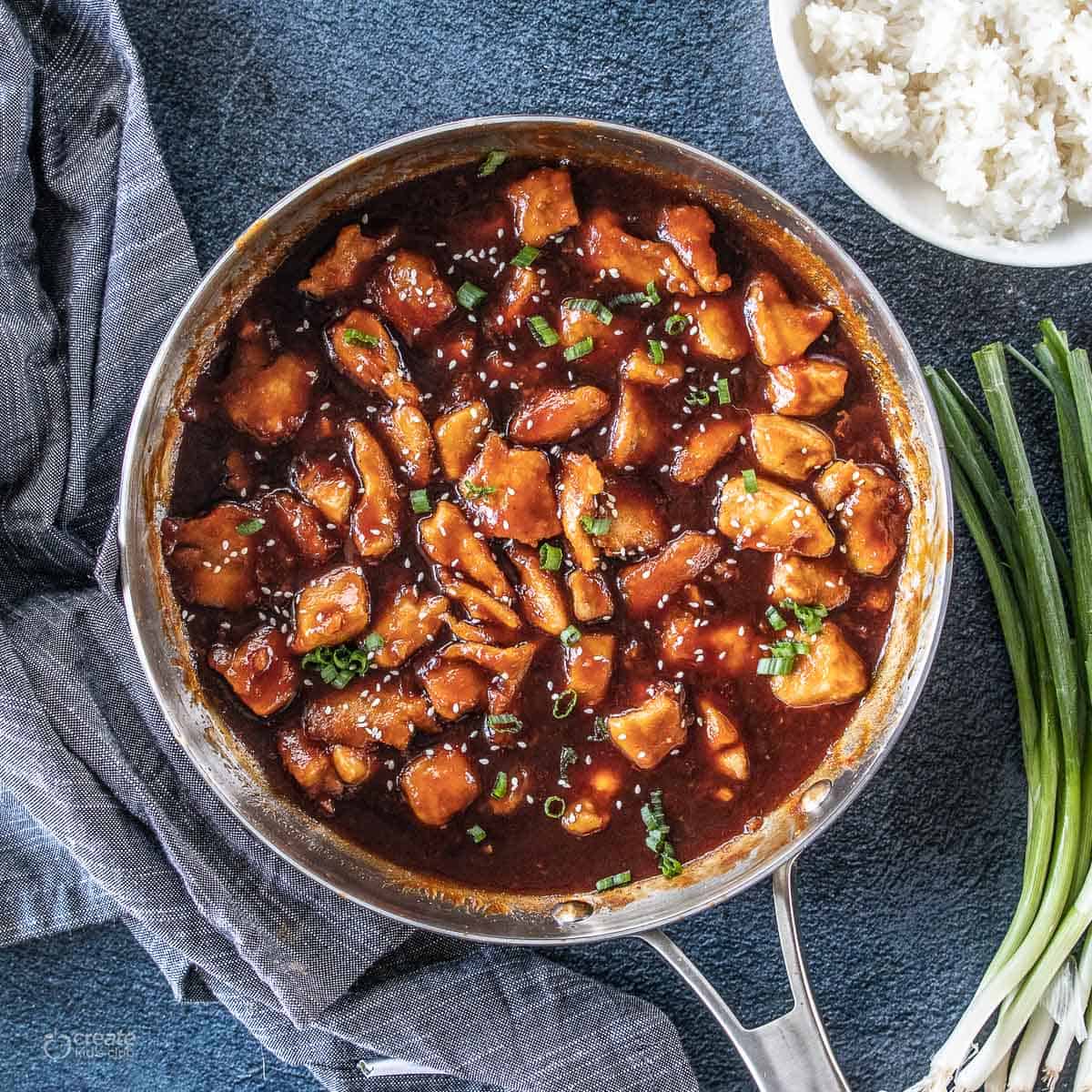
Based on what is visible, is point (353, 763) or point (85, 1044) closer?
point (353, 763)

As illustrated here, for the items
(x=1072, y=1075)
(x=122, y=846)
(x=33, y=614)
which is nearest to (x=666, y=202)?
(x=33, y=614)

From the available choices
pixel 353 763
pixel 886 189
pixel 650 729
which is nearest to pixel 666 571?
pixel 650 729

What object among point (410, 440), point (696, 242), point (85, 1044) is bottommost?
point (85, 1044)

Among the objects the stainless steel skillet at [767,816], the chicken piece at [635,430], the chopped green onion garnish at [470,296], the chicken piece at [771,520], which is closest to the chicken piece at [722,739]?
the stainless steel skillet at [767,816]

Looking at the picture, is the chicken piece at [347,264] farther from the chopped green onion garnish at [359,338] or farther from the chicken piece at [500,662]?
the chicken piece at [500,662]

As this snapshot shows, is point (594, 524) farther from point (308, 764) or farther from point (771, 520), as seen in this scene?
point (308, 764)

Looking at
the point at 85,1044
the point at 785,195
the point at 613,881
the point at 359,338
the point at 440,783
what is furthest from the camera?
the point at 85,1044
